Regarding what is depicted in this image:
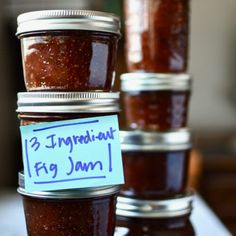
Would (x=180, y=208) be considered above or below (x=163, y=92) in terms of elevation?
below

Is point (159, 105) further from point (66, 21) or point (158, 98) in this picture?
point (66, 21)

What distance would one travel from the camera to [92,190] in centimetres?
52

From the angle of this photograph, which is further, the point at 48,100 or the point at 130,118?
the point at 130,118

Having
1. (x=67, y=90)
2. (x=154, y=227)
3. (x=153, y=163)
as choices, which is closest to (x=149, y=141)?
(x=153, y=163)

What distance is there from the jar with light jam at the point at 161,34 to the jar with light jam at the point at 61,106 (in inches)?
11.5

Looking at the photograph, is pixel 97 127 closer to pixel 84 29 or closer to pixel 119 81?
pixel 84 29

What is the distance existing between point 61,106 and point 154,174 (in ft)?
1.04

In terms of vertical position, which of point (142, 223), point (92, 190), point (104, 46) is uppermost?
A: point (104, 46)

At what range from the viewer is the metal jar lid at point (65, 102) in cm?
52

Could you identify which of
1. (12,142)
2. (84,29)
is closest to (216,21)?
(12,142)

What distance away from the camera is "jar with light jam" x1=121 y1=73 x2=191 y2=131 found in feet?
2.63

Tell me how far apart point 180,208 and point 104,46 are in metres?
0.33

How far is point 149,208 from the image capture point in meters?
0.75

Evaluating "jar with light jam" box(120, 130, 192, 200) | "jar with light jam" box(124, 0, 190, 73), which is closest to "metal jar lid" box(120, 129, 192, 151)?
"jar with light jam" box(120, 130, 192, 200)
